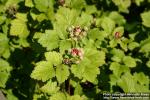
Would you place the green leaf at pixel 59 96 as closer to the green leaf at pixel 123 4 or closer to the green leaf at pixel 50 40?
the green leaf at pixel 50 40

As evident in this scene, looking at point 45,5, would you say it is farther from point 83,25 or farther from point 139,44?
point 139,44

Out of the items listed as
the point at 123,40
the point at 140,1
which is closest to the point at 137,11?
the point at 140,1

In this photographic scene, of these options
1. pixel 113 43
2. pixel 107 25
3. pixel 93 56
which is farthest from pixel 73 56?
pixel 107 25

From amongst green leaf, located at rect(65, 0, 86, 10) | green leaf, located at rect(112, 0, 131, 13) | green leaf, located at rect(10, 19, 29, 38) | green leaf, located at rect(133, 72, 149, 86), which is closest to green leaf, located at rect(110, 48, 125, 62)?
green leaf, located at rect(133, 72, 149, 86)

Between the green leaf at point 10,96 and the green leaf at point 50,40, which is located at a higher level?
the green leaf at point 50,40

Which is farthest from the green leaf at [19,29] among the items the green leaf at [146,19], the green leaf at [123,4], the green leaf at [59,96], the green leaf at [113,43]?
the green leaf at [146,19]

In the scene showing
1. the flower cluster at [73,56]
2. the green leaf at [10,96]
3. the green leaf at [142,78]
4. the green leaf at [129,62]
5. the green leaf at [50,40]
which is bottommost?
the green leaf at [10,96]

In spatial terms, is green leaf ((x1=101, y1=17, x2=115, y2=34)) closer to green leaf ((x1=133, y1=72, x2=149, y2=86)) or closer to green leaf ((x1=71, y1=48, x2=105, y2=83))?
green leaf ((x1=133, y1=72, x2=149, y2=86))

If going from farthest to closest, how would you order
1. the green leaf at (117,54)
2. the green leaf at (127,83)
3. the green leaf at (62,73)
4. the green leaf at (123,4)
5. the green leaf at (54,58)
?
the green leaf at (123,4) → the green leaf at (117,54) → the green leaf at (127,83) → the green leaf at (54,58) → the green leaf at (62,73)
